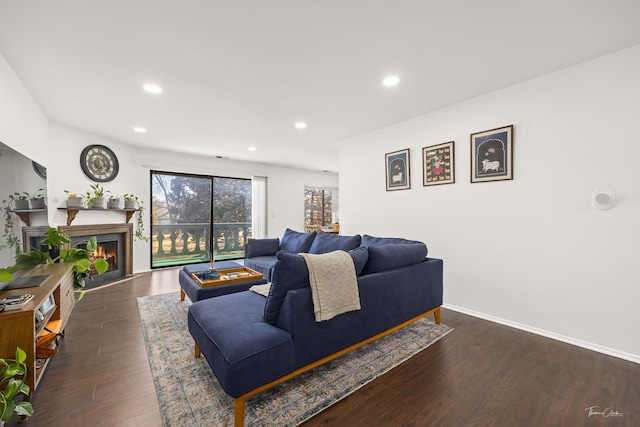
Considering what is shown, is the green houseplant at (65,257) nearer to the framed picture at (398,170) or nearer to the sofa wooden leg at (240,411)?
the sofa wooden leg at (240,411)

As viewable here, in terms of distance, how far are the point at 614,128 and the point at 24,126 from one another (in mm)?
5343

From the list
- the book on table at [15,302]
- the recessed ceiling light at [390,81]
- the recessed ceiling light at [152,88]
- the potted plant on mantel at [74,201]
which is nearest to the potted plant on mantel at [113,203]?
the potted plant on mantel at [74,201]

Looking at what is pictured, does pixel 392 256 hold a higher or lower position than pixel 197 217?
lower

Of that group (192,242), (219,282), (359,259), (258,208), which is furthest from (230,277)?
(258,208)

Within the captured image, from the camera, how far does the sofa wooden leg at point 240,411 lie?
139 cm

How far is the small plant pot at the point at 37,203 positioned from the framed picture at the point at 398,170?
3.81m

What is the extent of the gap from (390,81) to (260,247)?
3061 mm

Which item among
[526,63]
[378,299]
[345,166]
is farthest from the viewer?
[345,166]

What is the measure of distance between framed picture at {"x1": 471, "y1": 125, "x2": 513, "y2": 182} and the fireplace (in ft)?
17.7

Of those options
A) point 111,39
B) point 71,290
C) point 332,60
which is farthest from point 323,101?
point 71,290

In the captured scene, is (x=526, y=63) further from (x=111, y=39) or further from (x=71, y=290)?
(x=71, y=290)

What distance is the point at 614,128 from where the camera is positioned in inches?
85.7

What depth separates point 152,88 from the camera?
8.86 feet

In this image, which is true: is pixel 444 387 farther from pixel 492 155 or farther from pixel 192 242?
pixel 192 242
